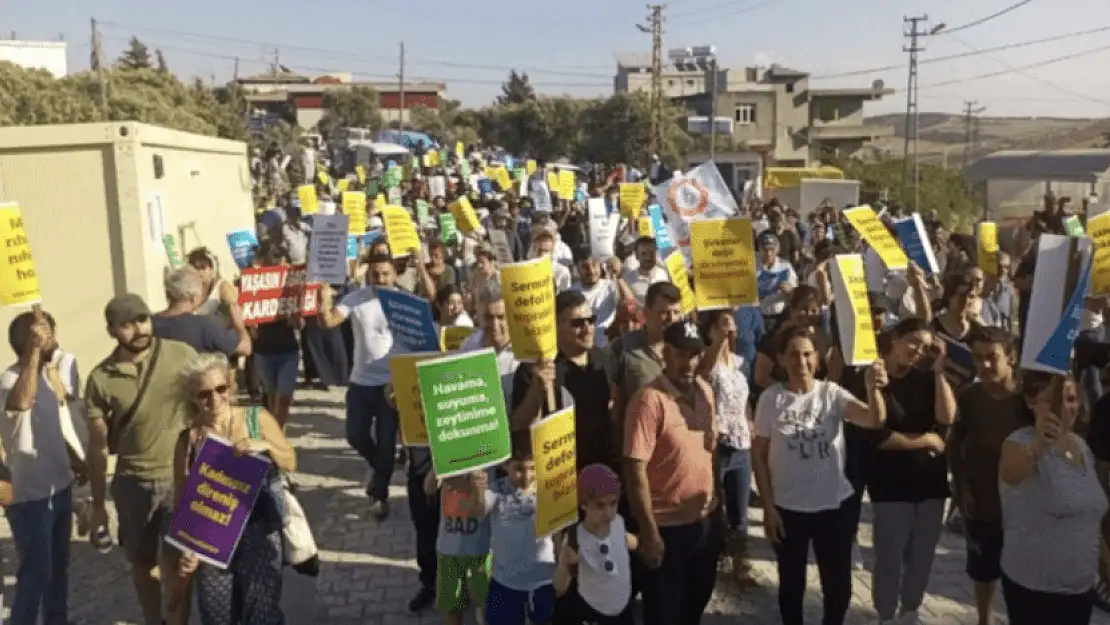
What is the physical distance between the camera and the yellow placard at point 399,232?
8.47 m

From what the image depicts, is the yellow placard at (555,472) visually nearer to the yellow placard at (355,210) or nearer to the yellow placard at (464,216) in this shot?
the yellow placard at (355,210)

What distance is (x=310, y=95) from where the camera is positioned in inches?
3455

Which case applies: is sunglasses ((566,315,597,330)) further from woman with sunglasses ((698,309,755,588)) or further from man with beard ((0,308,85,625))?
man with beard ((0,308,85,625))

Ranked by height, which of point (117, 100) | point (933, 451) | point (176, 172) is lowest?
point (933, 451)

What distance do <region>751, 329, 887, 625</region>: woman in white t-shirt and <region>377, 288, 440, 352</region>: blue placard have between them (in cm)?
171

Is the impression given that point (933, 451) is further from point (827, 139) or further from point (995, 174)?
point (827, 139)

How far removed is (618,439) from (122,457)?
7.47ft

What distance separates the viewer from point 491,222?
14164 millimetres

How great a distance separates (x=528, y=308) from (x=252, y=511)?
1.39 metres

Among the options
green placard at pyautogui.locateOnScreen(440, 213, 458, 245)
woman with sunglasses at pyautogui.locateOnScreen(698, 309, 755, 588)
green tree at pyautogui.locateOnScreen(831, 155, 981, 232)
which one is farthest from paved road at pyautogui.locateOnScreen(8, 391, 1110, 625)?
green tree at pyautogui.locateOnScreen(831, 155, 981, 232)

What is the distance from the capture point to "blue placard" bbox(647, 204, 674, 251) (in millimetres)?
9836

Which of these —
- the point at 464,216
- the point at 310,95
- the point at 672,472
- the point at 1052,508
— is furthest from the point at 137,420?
the point at 310,95

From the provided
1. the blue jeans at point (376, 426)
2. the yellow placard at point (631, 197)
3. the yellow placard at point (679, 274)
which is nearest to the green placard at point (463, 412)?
the blue jeans at point (376, 426)

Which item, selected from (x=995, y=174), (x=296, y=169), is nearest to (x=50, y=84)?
(x=296, y=169)
